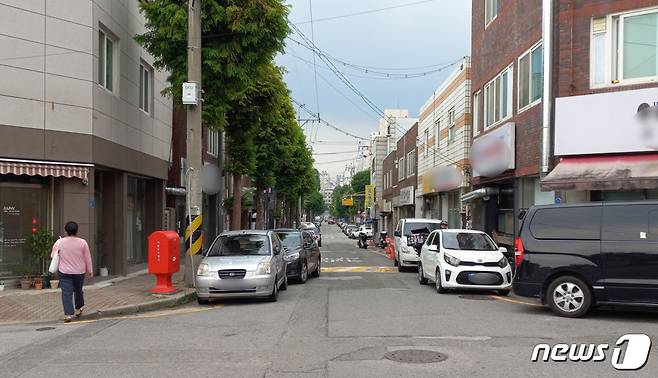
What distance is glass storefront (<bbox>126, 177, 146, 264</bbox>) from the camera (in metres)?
19.3

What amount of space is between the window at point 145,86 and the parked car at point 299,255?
232 inches

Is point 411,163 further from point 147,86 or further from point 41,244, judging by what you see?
point 41,244

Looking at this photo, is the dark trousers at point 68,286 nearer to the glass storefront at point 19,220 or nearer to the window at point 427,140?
the glass storefront at point 19,220

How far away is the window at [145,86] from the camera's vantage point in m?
19.2

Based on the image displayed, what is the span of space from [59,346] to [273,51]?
9.78m

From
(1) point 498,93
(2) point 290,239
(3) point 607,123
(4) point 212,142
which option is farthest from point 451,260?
(4) point 212,142

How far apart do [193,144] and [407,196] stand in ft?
95.3

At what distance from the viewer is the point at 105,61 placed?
16.0m

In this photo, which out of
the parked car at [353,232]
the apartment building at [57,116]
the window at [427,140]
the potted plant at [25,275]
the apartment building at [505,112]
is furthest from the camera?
the parked car at [353,232]

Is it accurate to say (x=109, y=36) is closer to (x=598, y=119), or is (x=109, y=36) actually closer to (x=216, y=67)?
(x=216, y=67)

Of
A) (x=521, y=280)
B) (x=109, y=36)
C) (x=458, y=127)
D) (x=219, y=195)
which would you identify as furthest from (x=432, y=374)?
(x=458, y=127)

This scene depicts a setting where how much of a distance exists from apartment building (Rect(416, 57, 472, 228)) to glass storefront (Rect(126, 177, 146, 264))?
42.2ft

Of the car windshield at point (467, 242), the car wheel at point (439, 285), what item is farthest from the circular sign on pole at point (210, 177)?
the car wheel at point (439, 285)

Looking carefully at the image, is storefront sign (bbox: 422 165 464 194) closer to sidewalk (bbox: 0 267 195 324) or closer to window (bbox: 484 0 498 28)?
window (bbox: 484 0 498 28)
